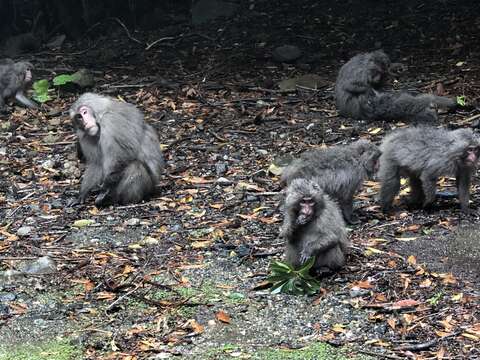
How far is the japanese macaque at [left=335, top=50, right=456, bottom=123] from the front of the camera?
38.0ft

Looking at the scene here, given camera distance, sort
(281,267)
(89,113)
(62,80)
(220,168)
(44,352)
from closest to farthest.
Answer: (44,352), (281,267), (89,113), (220,168), (62,80)

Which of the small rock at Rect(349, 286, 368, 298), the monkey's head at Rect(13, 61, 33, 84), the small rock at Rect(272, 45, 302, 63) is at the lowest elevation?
the small rock at Rect(349, 286, 368, 298)

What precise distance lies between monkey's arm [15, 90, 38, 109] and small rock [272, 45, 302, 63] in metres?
3.97

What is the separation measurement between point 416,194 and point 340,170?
3.34 feet

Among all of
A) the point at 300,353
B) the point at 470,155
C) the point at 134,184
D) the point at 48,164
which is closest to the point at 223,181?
the point at 134,184

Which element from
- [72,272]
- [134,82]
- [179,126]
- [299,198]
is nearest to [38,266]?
[72,272]

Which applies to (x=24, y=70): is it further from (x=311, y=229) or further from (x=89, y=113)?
(x=311, y=229)

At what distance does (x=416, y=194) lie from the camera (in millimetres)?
9172

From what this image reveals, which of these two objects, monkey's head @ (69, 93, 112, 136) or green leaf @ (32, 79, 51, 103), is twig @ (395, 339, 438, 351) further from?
green leaf @ (32, 79, 51, 103)

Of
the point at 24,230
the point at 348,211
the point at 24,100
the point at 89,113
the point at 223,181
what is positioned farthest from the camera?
the point at 24,100

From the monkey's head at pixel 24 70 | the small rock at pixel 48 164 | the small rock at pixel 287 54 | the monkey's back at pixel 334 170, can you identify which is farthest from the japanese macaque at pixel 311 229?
the monkey's head at pixel 24 70

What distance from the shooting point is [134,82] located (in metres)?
14.2

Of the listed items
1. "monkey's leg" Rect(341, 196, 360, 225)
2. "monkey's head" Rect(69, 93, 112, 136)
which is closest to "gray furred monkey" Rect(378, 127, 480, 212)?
"monkey's leg" Rect(341, 196, 360, 225)

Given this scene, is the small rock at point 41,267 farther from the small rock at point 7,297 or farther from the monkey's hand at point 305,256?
the monkey's hand at point 305,256
